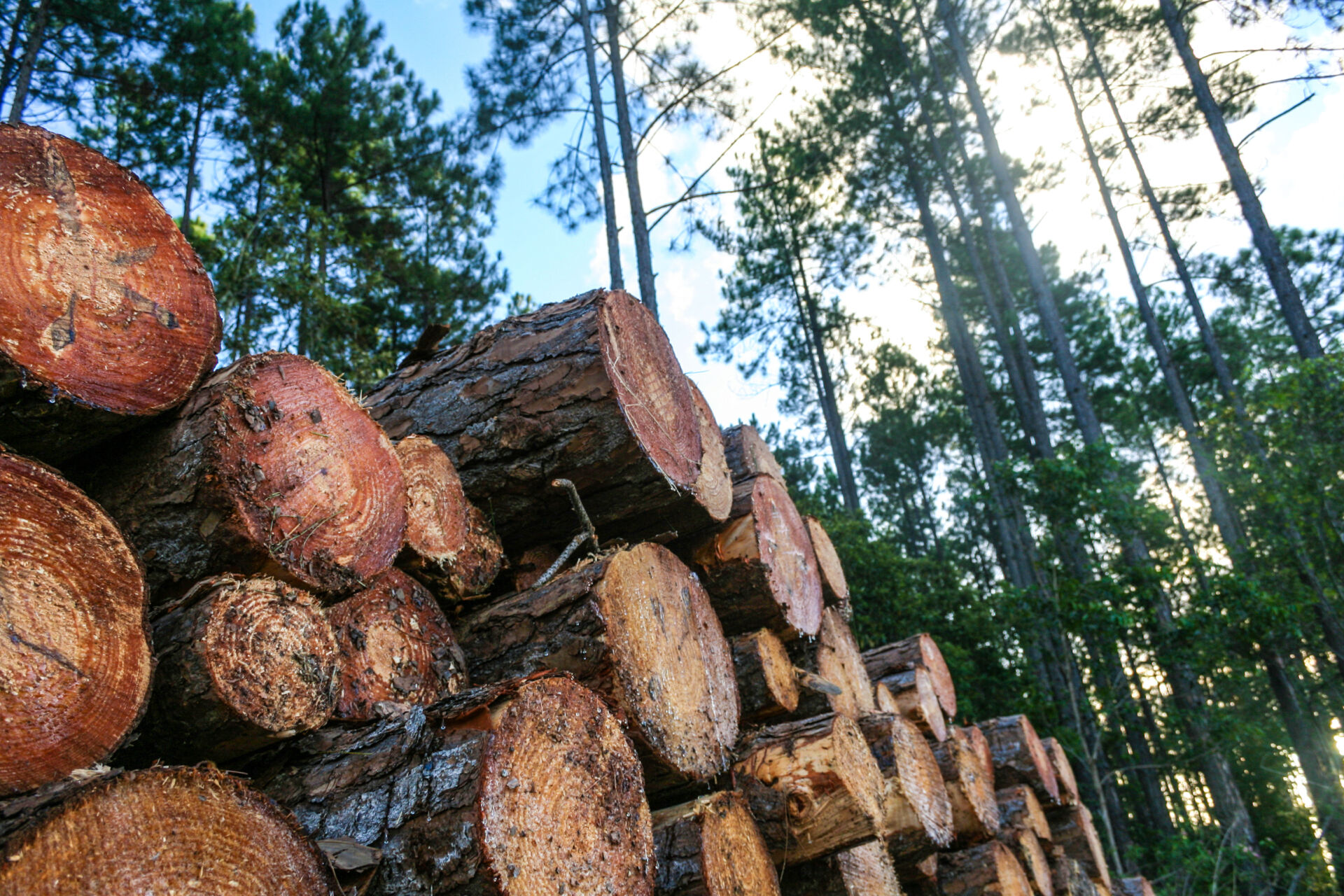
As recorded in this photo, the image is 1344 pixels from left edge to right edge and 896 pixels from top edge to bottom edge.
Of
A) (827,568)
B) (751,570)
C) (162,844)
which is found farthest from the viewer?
(827,568)

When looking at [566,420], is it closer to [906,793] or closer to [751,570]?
[751,570]

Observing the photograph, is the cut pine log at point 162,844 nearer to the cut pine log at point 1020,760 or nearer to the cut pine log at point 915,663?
the cut pine log at point 915,663

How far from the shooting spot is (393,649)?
2.04 meters

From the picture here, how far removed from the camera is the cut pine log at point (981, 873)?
10.8 ft

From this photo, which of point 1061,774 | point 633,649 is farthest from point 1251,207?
point 633,649

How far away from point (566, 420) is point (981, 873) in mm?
2546

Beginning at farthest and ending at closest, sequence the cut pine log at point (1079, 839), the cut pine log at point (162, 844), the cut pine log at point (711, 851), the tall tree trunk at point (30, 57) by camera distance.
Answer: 1. the tall tree trunk at point (30, 57)
2. the cut pine log at point (1079, 839)
3. the cut pine log at point (711, 851)
4. the cut pine log at point (162, 844)

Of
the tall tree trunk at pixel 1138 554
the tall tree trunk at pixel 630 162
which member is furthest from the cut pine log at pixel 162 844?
the tall tree trunk at pixel 1138 554

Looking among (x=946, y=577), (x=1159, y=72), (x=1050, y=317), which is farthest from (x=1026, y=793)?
(x=1159, y=72)

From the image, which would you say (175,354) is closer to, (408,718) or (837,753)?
(408,718)

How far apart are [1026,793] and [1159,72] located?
1671 cm

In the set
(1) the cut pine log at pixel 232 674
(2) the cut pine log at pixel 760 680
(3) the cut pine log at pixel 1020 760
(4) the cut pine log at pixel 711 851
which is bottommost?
(3) the cut pine log at pixel 1020 760

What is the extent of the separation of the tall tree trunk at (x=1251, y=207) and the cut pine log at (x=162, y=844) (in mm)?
12459

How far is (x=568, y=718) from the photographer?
167cm
